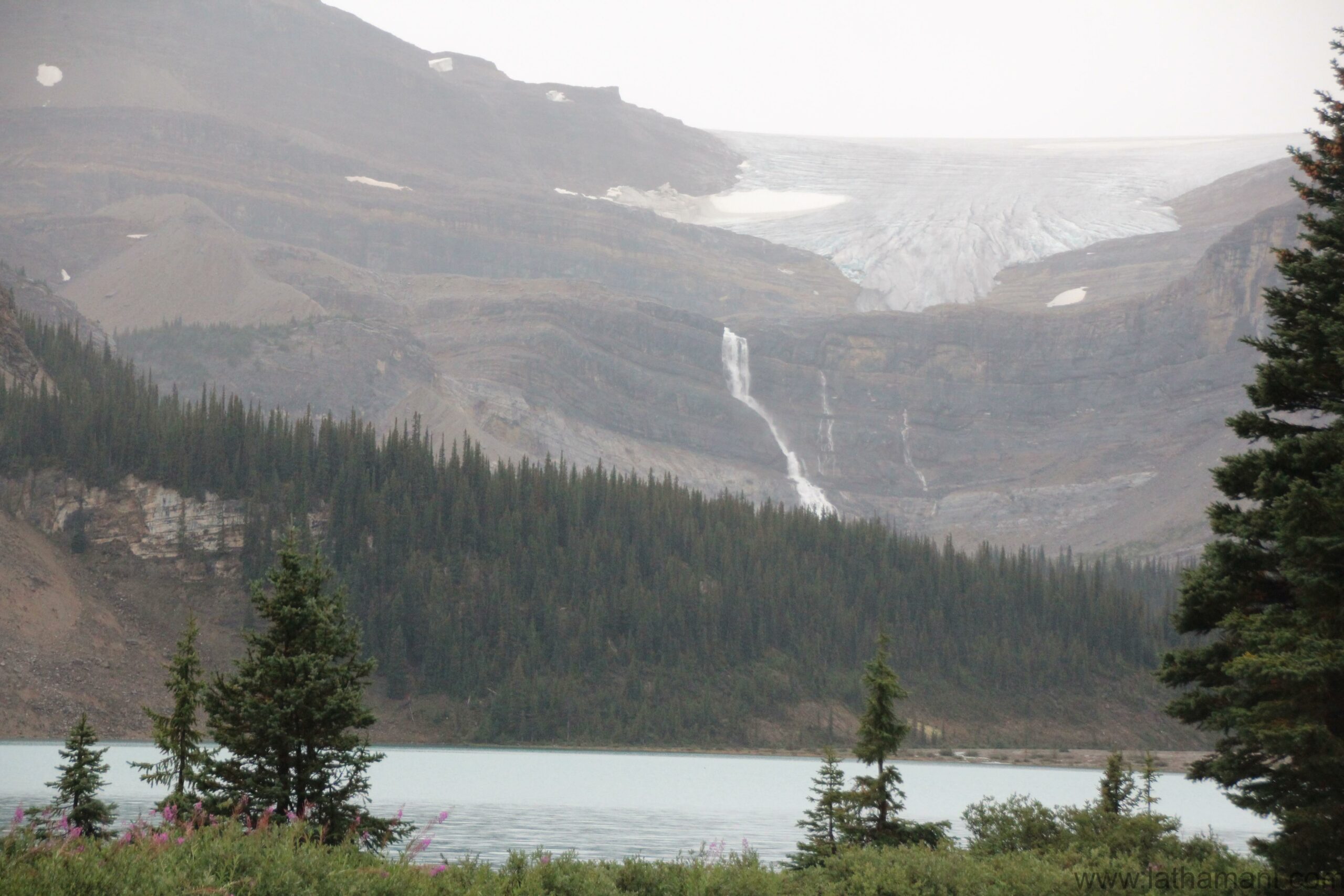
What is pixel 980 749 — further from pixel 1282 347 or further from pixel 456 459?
pixel 1282 347

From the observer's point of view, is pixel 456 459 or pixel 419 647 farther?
pixel 456 459

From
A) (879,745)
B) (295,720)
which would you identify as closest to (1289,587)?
(879,745)

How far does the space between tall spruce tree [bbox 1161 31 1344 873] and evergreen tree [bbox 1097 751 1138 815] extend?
23.3 ft

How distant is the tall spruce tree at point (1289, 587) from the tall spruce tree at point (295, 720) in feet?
49.6

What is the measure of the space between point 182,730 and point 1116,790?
22219 millimetres

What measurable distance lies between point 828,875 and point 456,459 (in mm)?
152986

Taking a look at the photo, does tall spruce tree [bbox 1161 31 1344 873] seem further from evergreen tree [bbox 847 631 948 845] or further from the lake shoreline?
the lake shoreline

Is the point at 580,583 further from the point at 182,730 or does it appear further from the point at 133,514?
the point at 182,730

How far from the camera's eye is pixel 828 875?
23531mm

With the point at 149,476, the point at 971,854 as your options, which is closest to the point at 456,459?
the point at 149,476

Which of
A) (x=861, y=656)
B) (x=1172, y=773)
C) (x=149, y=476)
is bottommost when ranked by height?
(x=1172, y=773)

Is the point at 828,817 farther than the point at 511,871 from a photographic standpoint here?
Yes

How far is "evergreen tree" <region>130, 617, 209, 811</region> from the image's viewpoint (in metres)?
29.4

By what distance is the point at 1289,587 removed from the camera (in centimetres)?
2350
